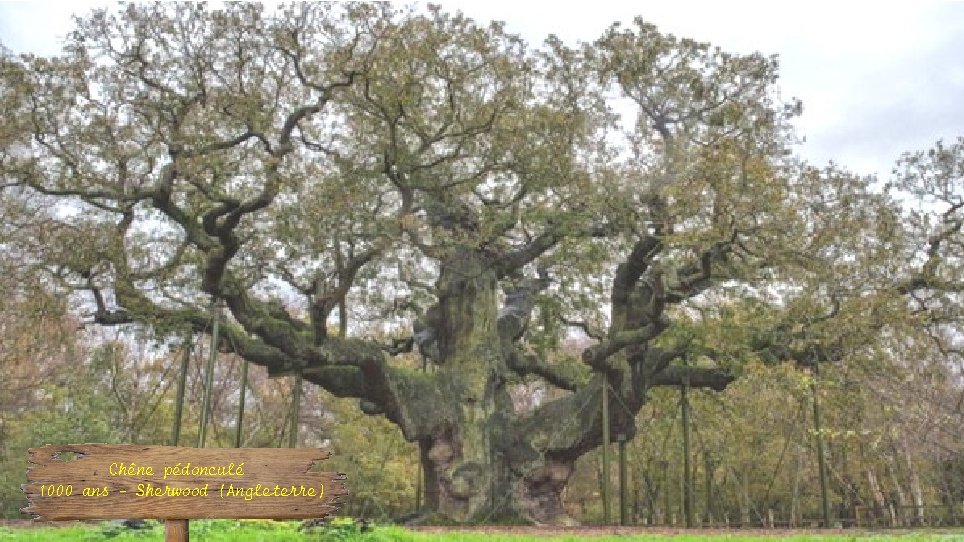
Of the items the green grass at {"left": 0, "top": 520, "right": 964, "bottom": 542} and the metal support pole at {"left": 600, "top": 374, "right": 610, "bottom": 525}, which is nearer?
the green grass at {"left": 0, "top": 520, "right": 964, "bottom": 542}

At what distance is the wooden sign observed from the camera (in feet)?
12.9

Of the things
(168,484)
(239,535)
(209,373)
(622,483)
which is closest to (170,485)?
(168,484)

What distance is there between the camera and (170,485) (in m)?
4.02

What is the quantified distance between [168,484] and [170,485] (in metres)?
0.01

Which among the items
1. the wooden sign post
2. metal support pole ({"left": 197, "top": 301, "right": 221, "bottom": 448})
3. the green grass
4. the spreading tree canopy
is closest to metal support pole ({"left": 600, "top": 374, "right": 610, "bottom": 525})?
the spreading tree canopy

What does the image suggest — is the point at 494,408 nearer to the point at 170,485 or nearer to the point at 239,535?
the point at 239,535

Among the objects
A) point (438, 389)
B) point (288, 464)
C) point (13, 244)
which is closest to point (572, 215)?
point (438, 389)

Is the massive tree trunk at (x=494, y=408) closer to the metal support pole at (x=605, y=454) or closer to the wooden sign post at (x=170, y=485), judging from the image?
the metal support pole at (x=605, y=454)

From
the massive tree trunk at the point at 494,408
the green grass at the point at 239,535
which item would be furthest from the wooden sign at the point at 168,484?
the massive tree trunk at the point at 494,408

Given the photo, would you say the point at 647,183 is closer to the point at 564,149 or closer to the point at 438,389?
the point at 564,149

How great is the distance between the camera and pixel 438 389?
1642 centimetres

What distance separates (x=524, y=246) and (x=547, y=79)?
154 inches

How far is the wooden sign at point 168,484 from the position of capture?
3.93 meters

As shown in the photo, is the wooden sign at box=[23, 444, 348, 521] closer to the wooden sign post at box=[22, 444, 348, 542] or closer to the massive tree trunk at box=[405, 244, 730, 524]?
the wooden sign post at box=[22, 444, 348, 542]
